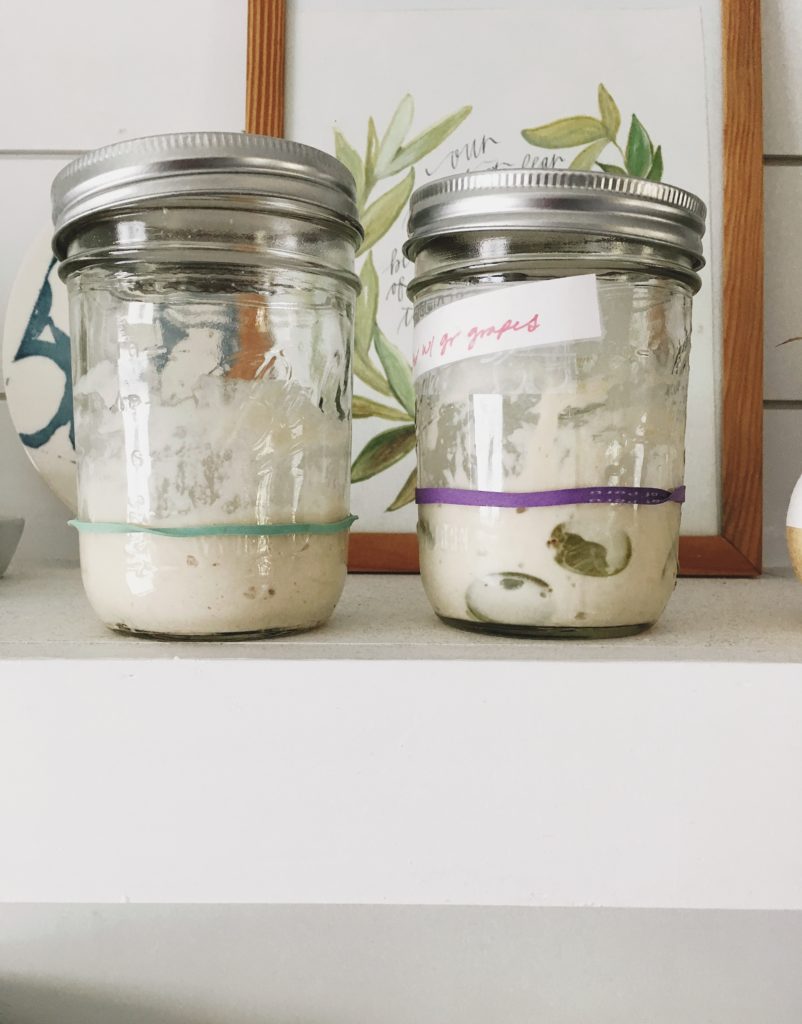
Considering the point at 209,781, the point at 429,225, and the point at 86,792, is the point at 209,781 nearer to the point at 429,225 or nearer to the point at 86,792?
the point at 86,792

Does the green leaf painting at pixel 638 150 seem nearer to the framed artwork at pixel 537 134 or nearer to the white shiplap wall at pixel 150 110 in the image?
the framed artwork at pixel 537 134

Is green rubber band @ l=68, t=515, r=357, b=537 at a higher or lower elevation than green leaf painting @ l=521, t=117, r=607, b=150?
lower

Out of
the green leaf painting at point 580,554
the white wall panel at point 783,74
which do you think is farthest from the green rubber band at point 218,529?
the white wall panel at point 783,74

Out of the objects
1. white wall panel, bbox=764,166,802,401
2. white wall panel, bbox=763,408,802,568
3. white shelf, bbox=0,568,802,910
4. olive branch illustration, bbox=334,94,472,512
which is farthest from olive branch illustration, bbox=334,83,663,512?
white shelf, bbox=0,568,802,910

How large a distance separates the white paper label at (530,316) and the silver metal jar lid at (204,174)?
99 millimetres

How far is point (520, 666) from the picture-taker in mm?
393

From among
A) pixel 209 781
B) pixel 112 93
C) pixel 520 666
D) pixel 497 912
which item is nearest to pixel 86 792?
pixel 209 781

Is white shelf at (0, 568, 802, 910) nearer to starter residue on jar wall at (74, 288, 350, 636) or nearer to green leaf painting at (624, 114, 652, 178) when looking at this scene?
starter residue on jar wall at (74, 288, 350, 636)

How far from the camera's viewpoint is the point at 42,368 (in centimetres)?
76

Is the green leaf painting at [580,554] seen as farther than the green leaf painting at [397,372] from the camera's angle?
No

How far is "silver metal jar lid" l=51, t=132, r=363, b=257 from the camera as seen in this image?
0.42 meters

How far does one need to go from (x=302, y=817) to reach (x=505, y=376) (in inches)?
9.2

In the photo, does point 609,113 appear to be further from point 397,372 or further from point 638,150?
point 397,372

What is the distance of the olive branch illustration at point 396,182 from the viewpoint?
0.73 m
